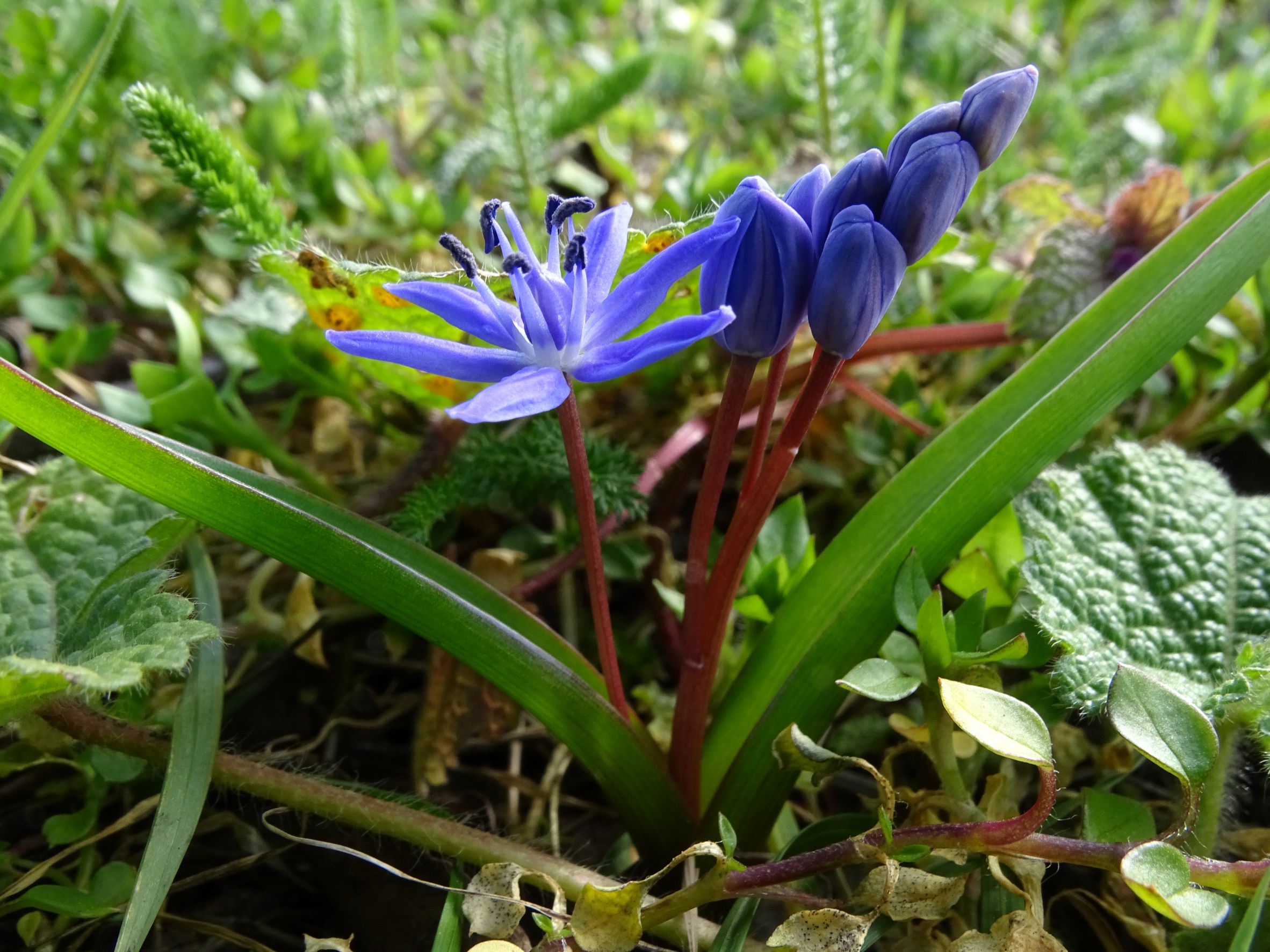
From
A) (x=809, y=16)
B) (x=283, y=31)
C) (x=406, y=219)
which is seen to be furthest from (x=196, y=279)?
(x=809, y=16)

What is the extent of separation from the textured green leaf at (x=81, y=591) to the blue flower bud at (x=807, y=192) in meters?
0.79

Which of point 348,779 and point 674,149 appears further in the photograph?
point 674,149

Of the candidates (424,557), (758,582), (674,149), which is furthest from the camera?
(674,149)

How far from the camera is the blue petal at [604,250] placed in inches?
39.9

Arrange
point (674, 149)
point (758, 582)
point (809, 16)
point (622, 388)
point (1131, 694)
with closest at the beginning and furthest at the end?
point (1131, 694) < point (758, 582) < point (622, 388) < point (809, 16) < point (674, 149)

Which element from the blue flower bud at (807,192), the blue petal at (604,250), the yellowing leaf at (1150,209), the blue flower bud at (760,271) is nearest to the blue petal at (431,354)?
the blue petal at (604,250)

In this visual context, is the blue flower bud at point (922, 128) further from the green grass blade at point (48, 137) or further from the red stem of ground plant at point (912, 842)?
the green grass blade at point (48, 137)

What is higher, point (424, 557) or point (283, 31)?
point (283, 31)

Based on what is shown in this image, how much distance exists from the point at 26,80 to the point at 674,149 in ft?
5.13

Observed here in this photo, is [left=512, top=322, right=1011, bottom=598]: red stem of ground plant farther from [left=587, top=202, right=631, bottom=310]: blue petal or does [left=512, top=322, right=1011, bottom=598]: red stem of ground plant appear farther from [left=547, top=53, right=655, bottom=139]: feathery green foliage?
[left=547, top=53, right=655, bottom=139]: feathery green foliage

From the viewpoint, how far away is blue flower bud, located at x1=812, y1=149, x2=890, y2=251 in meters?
0.98

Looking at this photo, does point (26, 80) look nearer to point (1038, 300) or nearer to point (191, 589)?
point (191, 589)

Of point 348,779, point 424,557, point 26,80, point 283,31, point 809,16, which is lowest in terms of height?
point 348,779

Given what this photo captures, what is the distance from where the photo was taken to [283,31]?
275 cm
